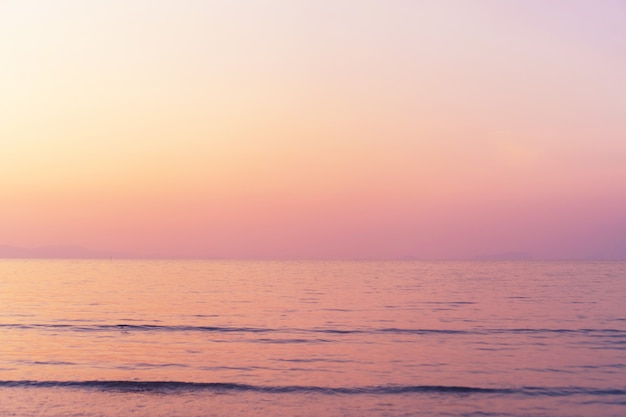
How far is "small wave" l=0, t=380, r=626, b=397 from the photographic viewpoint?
902 inches

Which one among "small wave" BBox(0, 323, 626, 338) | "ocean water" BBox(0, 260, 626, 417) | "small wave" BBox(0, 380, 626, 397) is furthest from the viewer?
"small wave" BBox(0, 323, 626, 338)

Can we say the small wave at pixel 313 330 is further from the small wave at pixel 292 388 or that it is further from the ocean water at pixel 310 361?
the small wave at pixel 292 388

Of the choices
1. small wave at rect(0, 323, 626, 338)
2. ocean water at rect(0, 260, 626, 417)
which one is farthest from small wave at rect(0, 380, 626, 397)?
small wave at rect(0, 323, 626, 338)

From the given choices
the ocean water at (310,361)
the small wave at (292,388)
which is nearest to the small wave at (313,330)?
the ocean water at (310,361)

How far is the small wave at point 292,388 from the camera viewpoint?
22.9 meters

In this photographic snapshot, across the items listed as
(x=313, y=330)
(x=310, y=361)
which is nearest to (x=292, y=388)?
(x=310, y=361)

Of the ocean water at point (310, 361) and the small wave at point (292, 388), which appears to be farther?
the small wave at point (292, 388)

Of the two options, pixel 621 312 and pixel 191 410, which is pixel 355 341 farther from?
pixel 621 312

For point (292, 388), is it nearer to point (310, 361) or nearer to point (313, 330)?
point (310, 361)

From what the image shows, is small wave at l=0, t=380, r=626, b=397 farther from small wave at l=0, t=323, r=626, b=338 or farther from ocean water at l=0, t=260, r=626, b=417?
small wave at l=0, t=323, r=626, b=338

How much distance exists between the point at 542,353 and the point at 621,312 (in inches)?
980

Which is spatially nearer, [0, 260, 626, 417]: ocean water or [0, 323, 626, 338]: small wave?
[0, 260, 626, 417]: ocean water

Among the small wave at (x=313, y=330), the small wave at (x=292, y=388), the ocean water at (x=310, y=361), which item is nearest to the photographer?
the ocean water at (x=310, y=361)

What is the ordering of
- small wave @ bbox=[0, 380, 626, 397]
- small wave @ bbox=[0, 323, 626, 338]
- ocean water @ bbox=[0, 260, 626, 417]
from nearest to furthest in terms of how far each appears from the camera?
1. ocean water @ bbox=[0, 260, 626, 417]
2. small wave @ bbox=[0, 380, 626, 397]
3. small wave @ bbox=[0, 323, 626, 338]
